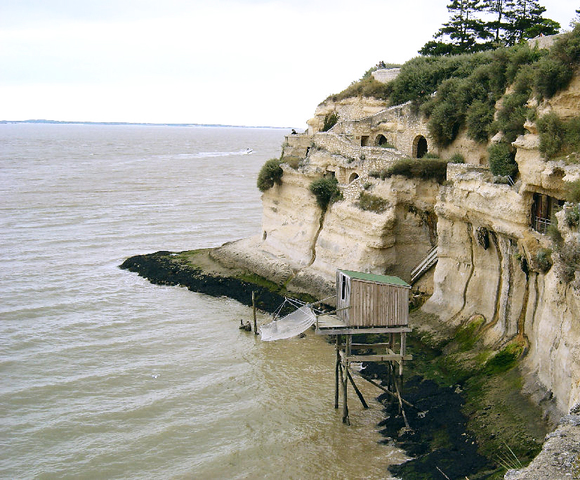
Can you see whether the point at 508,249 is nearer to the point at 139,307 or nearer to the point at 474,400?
the point at 474,400

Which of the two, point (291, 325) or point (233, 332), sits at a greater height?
point (291, 325)

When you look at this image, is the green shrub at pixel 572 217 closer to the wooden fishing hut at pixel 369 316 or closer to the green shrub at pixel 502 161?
the wooden fishing hut at pixel 369 316

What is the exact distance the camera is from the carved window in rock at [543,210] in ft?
58.7

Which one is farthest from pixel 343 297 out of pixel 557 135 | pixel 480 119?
pixel 480 119

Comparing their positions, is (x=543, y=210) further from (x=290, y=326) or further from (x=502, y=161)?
(x=290, y=326)

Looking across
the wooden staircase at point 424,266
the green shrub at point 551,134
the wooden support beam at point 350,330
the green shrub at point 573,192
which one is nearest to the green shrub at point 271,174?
the wooden staircase at point 424,266

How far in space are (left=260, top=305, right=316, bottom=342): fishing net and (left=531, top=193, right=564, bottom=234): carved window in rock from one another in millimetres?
6713

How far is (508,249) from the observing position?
768 inches

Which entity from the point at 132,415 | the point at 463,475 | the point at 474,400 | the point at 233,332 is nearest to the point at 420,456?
the point at 463,475

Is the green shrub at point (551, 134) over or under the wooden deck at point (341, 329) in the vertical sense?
over

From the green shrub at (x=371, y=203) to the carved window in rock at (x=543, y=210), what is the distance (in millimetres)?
7408

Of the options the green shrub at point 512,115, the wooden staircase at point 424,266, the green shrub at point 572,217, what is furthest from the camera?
the wooden staircase at point 424,266

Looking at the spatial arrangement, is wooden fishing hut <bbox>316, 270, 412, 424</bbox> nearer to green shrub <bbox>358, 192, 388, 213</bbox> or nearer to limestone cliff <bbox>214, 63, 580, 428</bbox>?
limestone cliff <bbox>214, 63, 580, 428</bbox>

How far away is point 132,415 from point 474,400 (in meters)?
9.07
